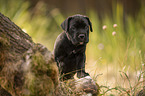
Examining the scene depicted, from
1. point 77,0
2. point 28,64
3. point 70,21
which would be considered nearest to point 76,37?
point 70,21

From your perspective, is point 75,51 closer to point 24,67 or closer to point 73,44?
point 73,44

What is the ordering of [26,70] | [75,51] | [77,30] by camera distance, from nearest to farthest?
1. [26,70]
2. [77,30]
3. [75,51]

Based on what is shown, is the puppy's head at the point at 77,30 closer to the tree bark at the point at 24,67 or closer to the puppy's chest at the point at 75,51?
the puppy's chest at the point at 75,51

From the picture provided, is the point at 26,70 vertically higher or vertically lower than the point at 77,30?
lower

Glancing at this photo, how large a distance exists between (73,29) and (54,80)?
3.78 ft

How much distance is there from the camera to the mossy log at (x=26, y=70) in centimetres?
165

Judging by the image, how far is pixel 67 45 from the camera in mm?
2830

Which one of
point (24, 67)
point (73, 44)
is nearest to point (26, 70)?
point (24, 67)

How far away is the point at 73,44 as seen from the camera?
9.04 feet

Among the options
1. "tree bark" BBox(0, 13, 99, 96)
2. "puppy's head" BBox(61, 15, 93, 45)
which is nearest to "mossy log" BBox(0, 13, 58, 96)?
"tree bark" BBox(0, 13, 99, 96)

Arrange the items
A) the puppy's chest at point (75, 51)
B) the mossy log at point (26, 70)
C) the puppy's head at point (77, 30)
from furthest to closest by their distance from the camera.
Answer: the puppy's chest at point (75, 51) < the puppy's head at point (77, 30) < the mossy log at point (26, 70)

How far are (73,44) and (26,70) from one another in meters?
1.21

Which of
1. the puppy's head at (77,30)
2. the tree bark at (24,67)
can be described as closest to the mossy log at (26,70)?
the tree bark at (24,67)

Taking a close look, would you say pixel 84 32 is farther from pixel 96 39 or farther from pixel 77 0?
pixel 77 0
